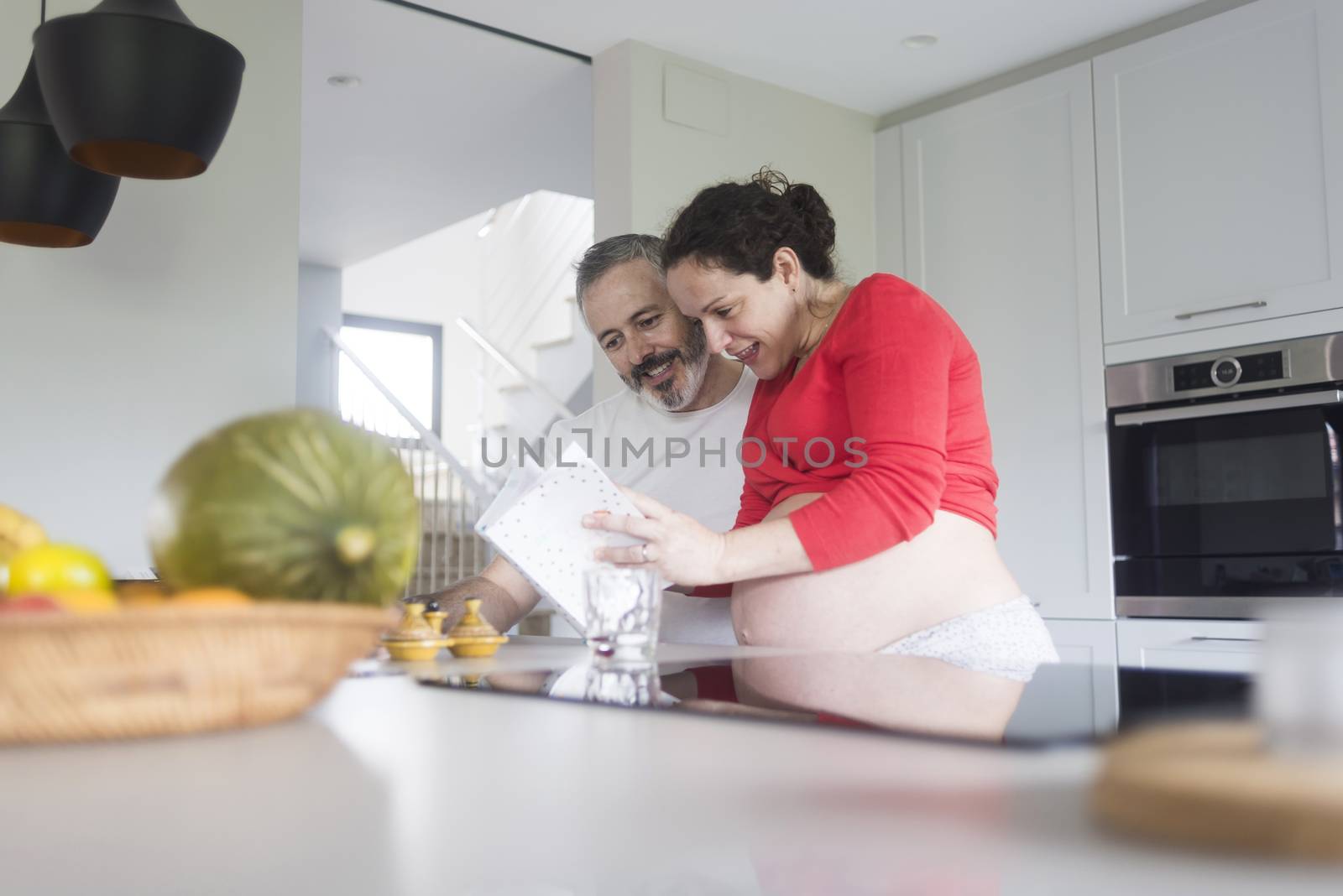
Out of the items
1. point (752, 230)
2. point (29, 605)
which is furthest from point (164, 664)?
point (752, 230)

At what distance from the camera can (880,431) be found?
138 cm

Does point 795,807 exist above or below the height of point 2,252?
below

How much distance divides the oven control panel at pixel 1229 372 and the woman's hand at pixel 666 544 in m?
2.17

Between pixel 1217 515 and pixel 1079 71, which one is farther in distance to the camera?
pixel 1079 71

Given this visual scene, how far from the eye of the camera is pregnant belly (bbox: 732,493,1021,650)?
1403mm

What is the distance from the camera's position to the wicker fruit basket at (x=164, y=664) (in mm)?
437

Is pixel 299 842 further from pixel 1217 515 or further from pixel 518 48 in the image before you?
pixel 518 48

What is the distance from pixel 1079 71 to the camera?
133 inches

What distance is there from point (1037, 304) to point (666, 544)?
8.39ft

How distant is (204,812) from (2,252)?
2.55m

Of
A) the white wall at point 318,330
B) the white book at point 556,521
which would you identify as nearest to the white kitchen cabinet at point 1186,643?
the white book at point 556,521

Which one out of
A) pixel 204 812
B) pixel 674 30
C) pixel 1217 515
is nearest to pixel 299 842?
pixel 204 812

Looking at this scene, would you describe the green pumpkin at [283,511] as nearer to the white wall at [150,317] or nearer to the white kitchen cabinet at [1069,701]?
the white kitchen cabinet at [1069,701]

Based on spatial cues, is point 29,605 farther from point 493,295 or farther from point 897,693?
point 493,295
